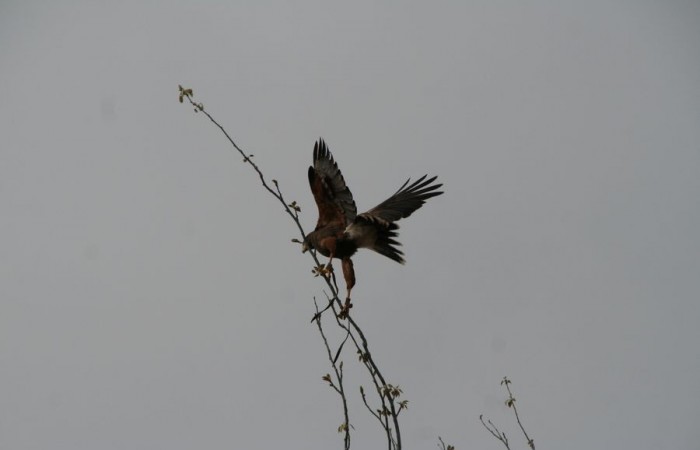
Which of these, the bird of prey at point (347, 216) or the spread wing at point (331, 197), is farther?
the spread wing at point (331, 197)

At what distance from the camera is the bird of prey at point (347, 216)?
5.10 m

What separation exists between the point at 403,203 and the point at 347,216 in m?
0.57

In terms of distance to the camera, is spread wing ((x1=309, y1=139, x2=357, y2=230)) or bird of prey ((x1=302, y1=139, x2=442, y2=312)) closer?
bird of prey ((x1=302, y1=139, x2=442, y2=312))

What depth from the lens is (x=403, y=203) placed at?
5523 millimetres

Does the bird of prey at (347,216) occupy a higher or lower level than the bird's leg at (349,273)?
higher

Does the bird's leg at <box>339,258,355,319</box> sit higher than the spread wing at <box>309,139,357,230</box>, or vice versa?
the spread wing at <box>309,139,357,230</box>

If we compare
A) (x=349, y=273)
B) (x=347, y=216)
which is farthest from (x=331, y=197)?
(x=349, y=273)

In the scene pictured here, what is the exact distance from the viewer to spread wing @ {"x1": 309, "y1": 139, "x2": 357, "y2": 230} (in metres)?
5.71

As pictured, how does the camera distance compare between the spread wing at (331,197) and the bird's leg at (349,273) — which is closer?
the bird's leg at (349,273)

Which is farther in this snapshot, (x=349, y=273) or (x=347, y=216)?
(x=347, y=216)

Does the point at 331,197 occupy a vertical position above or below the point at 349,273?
above

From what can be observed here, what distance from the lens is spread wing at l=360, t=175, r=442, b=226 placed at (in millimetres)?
5184

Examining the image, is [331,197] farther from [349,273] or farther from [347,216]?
[349,273]

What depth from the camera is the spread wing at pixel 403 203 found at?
5.18 meters
